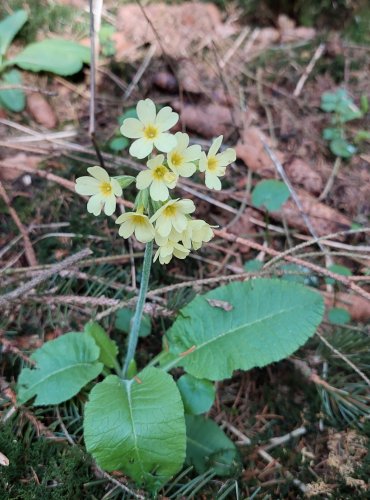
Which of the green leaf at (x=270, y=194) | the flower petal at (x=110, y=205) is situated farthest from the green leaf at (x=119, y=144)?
the flower petal at (x=110, y=205)

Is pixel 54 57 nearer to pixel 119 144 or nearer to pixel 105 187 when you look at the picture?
pixel 119 144

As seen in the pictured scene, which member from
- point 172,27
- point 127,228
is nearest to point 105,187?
point 127,228

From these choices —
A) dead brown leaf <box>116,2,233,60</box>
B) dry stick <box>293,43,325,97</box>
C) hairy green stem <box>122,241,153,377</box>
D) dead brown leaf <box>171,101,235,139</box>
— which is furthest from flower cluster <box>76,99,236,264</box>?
dead brown leaf <box>116,2,233,60</box>

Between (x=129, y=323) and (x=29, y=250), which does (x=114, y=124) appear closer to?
(x=29, y=250)

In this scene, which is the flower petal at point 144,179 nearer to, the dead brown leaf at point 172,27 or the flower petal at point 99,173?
the flower petal at point 99,173

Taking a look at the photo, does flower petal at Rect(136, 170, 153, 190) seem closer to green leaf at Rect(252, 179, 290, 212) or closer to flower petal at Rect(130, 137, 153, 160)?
flower petal at Rect(130, 137, 153, 160)

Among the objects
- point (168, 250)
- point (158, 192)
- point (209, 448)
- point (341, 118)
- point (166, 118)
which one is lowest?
point (209, 448)
